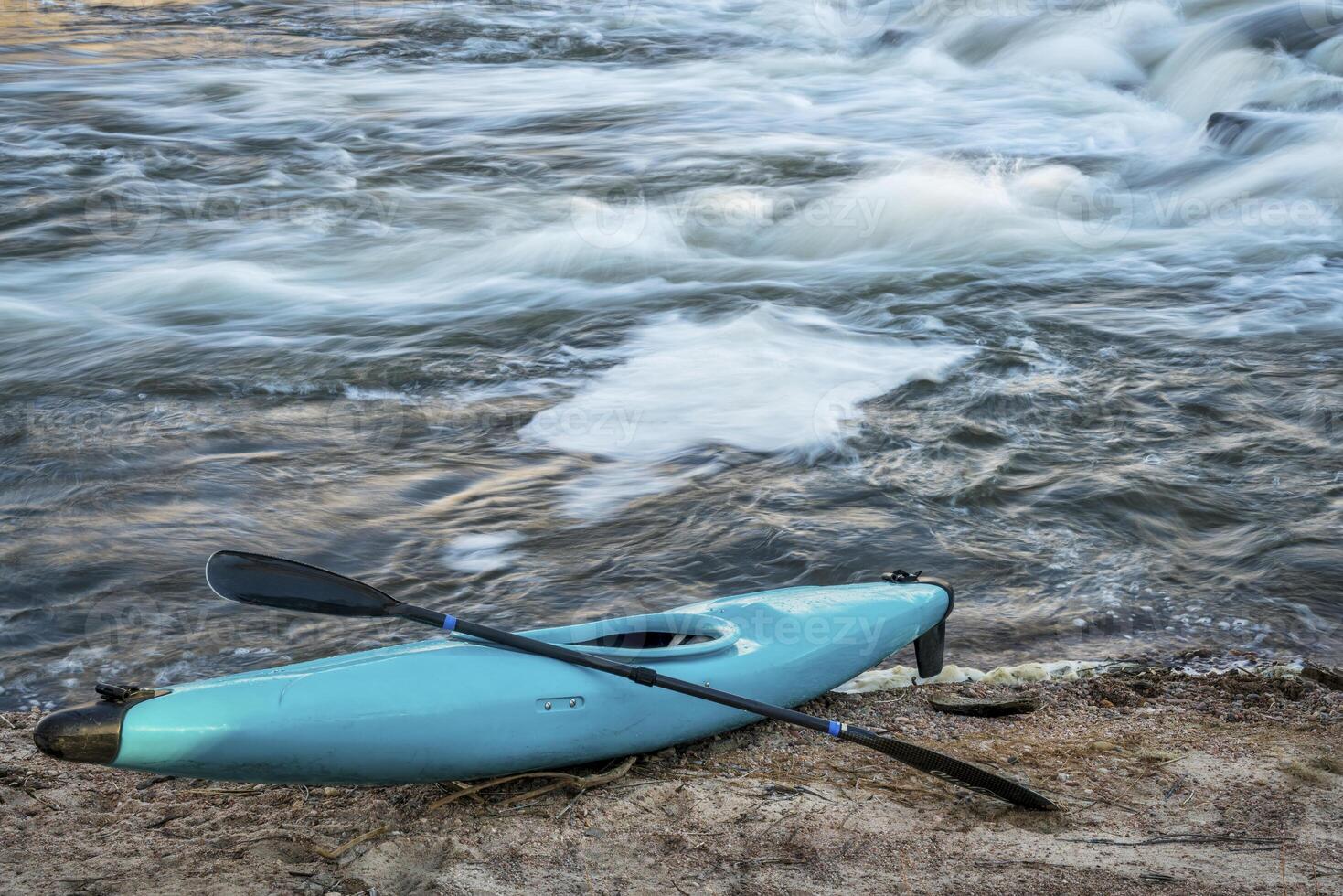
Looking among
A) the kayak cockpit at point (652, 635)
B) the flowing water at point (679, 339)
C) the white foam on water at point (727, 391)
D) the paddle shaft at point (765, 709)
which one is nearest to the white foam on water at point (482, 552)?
the flowing water at point (679, 339)

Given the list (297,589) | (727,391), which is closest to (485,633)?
(297,589)

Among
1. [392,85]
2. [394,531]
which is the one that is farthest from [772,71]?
[394,531]

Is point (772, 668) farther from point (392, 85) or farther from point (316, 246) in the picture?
point (392, 85)

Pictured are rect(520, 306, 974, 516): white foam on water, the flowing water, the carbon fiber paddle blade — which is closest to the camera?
the carbon fiber paddle blade

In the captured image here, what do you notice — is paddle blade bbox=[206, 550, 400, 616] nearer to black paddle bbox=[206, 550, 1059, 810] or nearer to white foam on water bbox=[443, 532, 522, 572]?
black paddle bbox=[206, 550, 1059, 810]

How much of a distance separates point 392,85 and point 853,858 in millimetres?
10918

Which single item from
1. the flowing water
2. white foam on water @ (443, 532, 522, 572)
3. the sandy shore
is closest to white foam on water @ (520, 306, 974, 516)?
the flowing water

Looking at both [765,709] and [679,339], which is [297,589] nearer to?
[765,709]

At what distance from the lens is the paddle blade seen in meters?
2.77

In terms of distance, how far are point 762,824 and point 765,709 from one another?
27cm

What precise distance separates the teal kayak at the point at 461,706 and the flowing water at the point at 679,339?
849mm

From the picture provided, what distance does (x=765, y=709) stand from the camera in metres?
2.70

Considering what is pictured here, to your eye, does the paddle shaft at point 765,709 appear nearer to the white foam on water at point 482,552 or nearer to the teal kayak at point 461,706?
the teal kayak at point 461,706

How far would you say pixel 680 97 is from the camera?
11.8 meters
